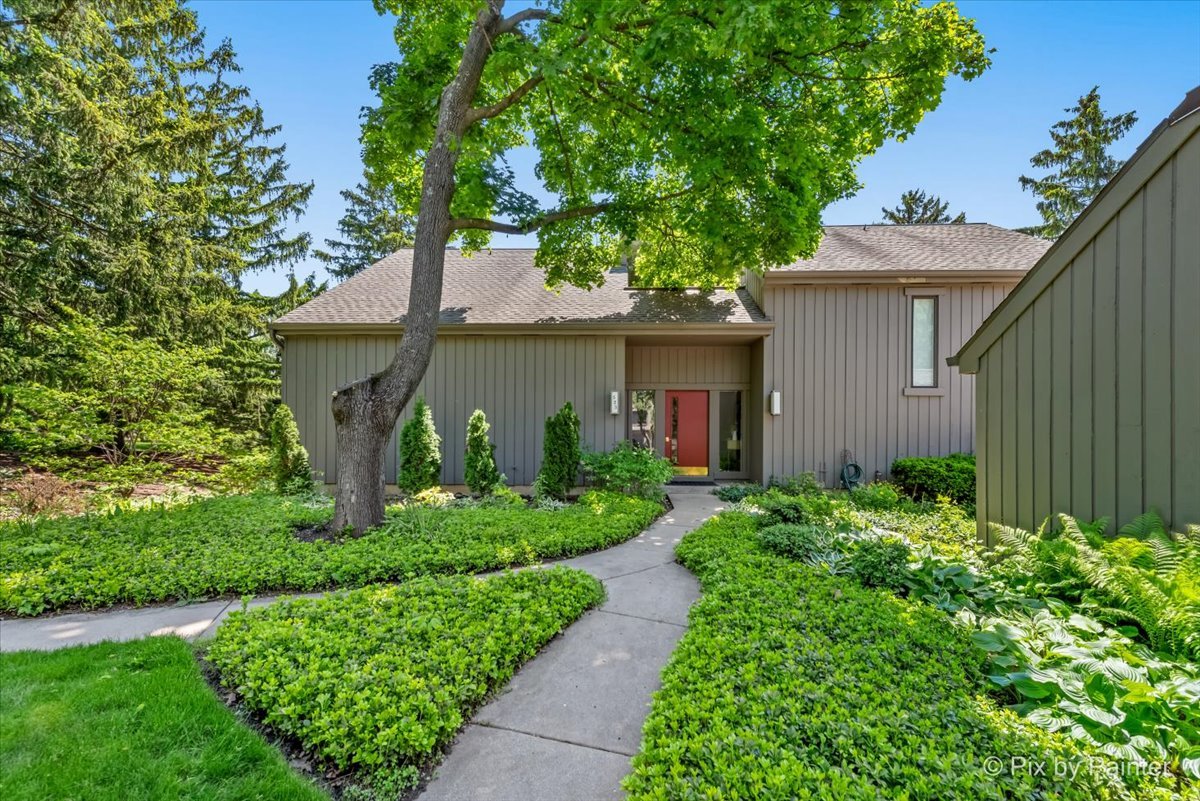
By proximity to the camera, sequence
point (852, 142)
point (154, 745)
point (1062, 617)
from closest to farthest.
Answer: point (154, 745) < point (1062, 617) < point (852, 142)

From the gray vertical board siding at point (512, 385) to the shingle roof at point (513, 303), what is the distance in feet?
1.47

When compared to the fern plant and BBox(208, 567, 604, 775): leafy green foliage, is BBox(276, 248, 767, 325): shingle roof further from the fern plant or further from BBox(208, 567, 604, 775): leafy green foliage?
BBox(208, 567, 604, 775): leafy green foliage

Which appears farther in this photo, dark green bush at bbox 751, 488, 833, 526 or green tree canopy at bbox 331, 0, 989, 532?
dark green bush at bbox 751, 488, 833, 526

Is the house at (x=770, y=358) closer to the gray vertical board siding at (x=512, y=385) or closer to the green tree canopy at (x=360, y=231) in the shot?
the gray vertical board siding at (x=512, y=385)

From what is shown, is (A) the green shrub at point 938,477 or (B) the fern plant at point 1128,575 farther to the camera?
(A) the green shrub at point 938,477

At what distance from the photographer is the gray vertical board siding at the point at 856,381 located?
9.18m

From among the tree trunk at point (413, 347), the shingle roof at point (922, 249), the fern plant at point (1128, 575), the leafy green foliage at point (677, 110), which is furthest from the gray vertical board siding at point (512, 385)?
the fern plant at point (1128, 575)

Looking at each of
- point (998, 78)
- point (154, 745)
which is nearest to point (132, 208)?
point (154, 745)

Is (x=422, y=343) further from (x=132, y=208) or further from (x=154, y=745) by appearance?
(x=132, y=208)

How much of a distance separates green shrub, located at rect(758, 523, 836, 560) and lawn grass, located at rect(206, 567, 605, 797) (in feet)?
6.84

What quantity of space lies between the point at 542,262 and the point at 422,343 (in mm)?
3286

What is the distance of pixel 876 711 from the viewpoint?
2.12m

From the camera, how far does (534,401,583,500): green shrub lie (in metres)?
7.89

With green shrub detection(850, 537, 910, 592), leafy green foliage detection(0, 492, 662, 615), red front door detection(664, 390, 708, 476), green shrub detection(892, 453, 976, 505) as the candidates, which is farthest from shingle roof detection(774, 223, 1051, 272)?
leafy green foliage detection(0, 492, 662, 615)
